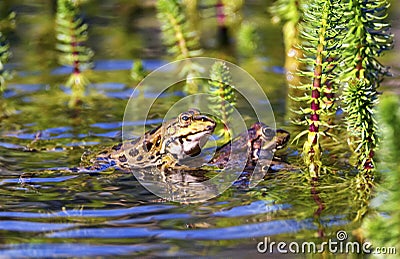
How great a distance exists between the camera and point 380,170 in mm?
6047

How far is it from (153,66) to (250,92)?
5.85 ft

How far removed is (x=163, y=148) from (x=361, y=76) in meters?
1.83

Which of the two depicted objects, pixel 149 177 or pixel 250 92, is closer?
pixel 149 177

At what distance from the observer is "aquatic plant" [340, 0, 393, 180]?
5648mm

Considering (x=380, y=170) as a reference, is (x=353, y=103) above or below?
above

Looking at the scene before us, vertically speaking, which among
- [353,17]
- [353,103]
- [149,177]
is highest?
[353,17]

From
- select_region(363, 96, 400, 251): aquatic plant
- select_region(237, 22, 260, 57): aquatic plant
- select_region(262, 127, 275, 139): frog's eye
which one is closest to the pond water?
select_region(262, 127, 275, 139): frog's eye

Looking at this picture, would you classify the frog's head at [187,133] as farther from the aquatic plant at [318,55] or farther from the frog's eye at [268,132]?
the aquatic plant at [318,55]

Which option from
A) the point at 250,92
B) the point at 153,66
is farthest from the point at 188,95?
the point at 153,66

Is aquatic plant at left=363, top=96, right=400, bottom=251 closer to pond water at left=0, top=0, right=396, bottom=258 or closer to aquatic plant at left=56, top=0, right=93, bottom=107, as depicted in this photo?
pond water at left=0, top=0, right=396, bottom=258

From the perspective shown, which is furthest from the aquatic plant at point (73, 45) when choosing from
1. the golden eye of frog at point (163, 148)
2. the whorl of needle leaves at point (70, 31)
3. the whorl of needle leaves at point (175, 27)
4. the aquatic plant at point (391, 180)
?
the aquatic plant at point (391, 180)

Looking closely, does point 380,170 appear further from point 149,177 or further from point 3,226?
point 3,226

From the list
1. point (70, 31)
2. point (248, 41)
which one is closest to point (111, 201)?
point (70, 31)

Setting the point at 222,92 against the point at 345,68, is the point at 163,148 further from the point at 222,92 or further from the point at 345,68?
the point at 345,68
